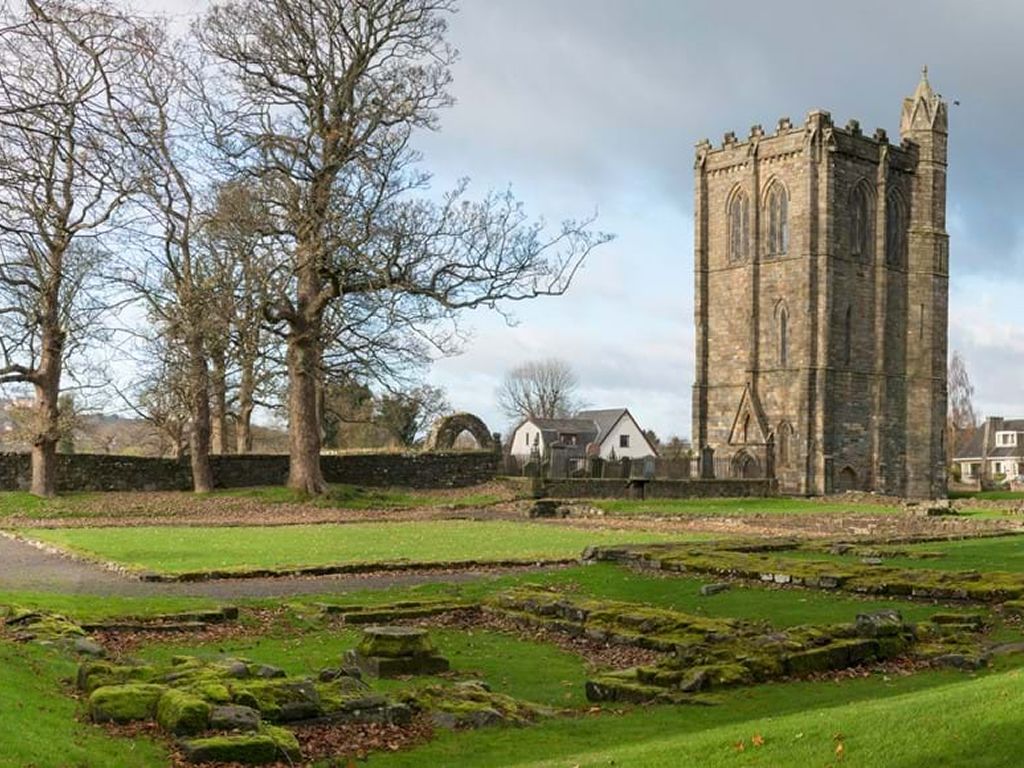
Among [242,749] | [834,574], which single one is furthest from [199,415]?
[242,749]

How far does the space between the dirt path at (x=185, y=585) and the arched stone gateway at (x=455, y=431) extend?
1363 inches

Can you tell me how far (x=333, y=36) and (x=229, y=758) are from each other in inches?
1380

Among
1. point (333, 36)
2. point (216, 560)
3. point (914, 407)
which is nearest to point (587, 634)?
point (216, 560)

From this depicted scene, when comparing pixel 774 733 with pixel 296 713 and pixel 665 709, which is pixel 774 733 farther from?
pixel 296 713

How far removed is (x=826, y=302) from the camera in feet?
213

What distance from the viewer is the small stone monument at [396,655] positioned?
12258 mm

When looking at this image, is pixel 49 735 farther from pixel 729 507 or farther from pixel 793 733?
pixel 729 507

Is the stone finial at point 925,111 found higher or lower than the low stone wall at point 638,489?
higher

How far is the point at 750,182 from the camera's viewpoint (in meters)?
68.3

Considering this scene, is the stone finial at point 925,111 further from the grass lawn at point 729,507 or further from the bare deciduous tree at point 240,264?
the bare deciduous tree at point 240,264

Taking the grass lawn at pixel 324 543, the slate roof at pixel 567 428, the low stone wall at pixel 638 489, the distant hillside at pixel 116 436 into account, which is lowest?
the grass lawn at pixel 324 543

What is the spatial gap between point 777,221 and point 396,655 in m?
58.9

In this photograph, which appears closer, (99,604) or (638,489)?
(99,604)

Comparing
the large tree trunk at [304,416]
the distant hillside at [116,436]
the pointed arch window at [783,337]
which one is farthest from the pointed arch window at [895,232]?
the large tree trunk at [304,416]
